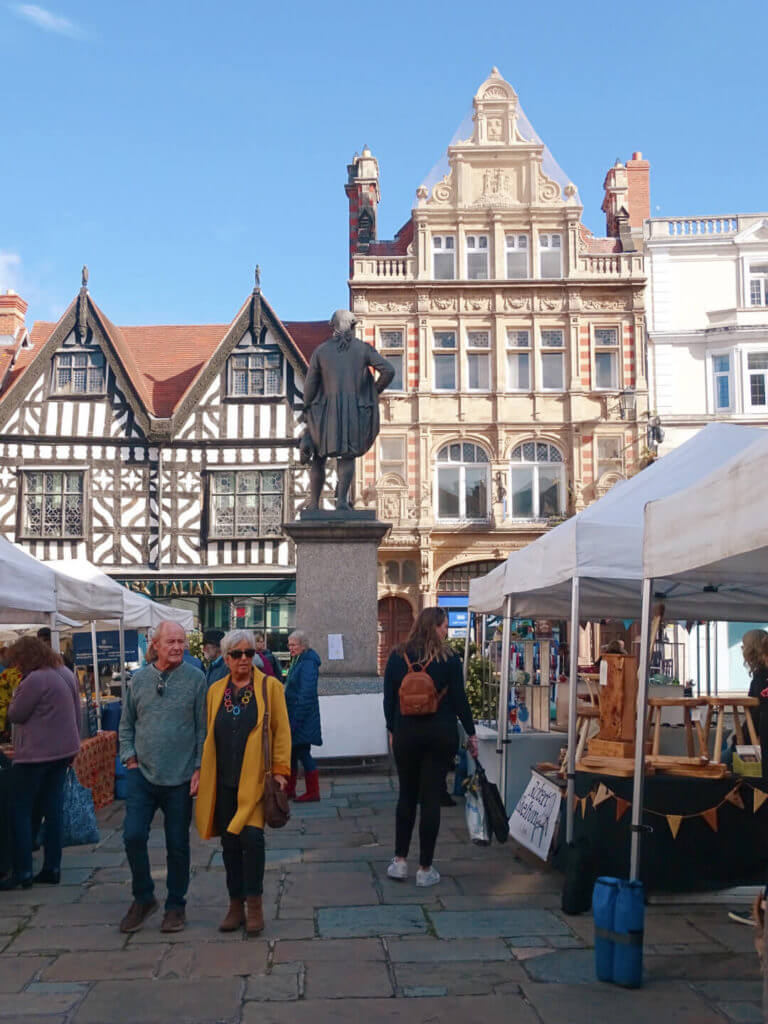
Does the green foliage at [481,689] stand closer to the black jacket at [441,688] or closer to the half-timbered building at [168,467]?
the black jacket at [441,688]

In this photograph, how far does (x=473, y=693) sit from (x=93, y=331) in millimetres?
16677

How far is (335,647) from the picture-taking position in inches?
453

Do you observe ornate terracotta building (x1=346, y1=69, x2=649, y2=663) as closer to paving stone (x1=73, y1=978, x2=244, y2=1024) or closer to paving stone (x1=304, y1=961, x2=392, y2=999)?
paving stone (x1=304, y1=961, x2=392, y2=999)

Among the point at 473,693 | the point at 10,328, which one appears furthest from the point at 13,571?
the point at 10,328

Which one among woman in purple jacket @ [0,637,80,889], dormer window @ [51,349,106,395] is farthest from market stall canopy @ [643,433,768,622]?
dormer window @ [51,349,106,395]

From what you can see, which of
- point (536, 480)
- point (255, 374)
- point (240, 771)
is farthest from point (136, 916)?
point (536, 480)

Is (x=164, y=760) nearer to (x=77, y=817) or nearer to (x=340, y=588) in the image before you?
(x=77, y=817)

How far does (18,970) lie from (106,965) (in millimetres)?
382

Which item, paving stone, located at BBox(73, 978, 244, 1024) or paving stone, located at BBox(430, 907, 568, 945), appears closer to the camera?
paving stone, located at BBox(73, 978, 244, 1024)

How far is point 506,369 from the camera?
29062 millimetres

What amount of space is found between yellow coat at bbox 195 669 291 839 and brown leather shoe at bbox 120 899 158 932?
1.74 feet

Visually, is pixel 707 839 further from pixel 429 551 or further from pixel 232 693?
pixel 429 551

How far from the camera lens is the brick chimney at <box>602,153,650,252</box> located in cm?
3053

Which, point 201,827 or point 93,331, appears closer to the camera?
point 201,827
